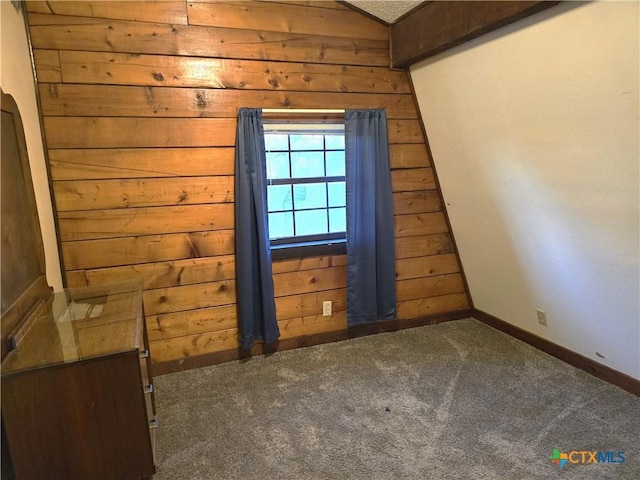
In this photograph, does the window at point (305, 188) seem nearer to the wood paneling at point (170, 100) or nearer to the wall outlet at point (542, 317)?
the wood paneling at point (170, 100)

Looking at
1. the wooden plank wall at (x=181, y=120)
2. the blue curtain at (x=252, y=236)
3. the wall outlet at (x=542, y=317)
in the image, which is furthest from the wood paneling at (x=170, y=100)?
the wall outlet at (x=542, y=317)

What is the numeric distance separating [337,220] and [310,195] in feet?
0.97

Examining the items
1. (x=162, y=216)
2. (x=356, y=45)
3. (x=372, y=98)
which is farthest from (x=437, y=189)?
(x=162, y=216)

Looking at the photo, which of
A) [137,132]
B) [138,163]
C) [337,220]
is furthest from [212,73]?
[337,220]

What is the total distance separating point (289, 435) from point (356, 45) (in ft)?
8.00

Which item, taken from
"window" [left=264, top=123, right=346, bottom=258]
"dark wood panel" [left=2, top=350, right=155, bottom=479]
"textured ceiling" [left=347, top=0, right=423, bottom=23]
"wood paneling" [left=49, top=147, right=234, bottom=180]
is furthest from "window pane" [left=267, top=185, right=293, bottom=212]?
"dark wood panel" [left=2, top=350, right=155, bottom=479]

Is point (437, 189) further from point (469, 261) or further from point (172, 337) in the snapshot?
point (172, 337)

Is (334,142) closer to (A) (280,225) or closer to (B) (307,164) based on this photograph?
(B) (307,164)

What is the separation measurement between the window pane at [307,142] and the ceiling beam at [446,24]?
73cm

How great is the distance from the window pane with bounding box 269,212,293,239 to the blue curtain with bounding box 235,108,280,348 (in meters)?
0.29

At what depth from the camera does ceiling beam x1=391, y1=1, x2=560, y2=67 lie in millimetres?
1888

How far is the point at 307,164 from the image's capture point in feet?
9.81

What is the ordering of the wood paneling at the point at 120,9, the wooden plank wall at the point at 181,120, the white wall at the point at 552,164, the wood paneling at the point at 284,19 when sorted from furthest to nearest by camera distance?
the wood paneling at the point at 284,19
the wooden plank wall at the point at 181,120
the wood paneling at the point at 120,9
the white wall at the point at 552,164

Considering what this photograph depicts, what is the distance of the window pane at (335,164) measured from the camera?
304 cm
